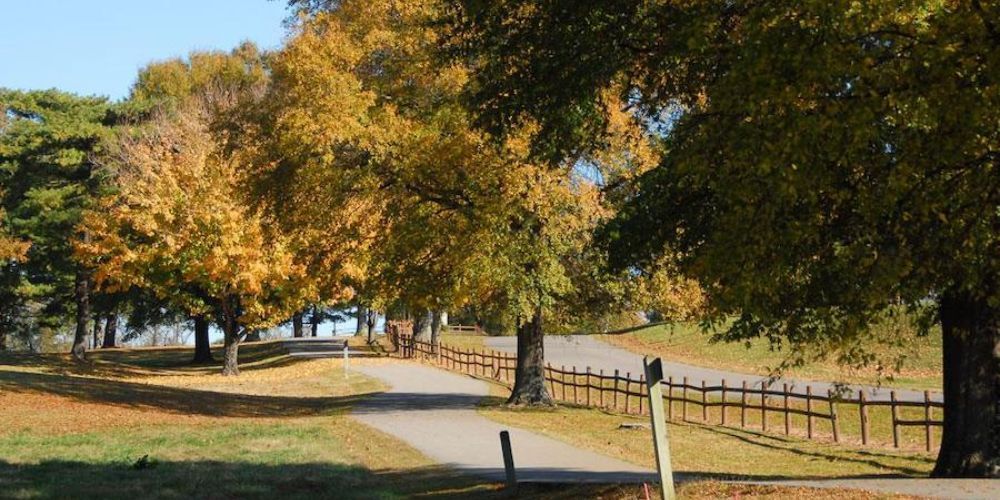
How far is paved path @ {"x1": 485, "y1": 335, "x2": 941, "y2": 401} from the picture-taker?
35.0 m

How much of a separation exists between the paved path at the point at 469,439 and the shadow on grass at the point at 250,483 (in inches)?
31.7

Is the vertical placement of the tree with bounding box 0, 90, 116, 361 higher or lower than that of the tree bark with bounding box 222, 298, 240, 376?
higher

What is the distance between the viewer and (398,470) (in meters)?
19.3

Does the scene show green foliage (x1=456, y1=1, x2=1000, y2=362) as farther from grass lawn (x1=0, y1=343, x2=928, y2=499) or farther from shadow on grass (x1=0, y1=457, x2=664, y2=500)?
shadow on grass (x1=0, y1=457, x2=664, y2=500)

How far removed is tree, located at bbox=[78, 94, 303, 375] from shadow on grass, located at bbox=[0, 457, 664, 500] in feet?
75.5

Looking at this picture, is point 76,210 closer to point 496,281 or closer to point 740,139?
point 496,281

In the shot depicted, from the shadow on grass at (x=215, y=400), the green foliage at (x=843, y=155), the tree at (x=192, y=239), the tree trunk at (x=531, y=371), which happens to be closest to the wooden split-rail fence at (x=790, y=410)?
the tree trunk at (x=531, y=371)

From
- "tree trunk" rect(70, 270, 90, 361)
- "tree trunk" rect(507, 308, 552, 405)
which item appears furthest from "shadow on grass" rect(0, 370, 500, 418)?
"tree trunk" rect(70, 270, 90, 361)

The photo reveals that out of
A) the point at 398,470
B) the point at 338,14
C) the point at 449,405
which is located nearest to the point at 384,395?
the point at 449,405

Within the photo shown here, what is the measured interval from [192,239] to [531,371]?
17799mm

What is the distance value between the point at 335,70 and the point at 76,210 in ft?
106

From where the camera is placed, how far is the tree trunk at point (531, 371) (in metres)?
31.2

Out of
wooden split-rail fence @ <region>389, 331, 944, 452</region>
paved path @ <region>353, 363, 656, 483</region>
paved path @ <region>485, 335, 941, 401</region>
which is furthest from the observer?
paved path @ <region>485, 335, 941, 401</region>

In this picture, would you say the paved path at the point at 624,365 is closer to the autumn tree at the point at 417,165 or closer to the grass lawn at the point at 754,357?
the grass lawn at the point at 754,357
